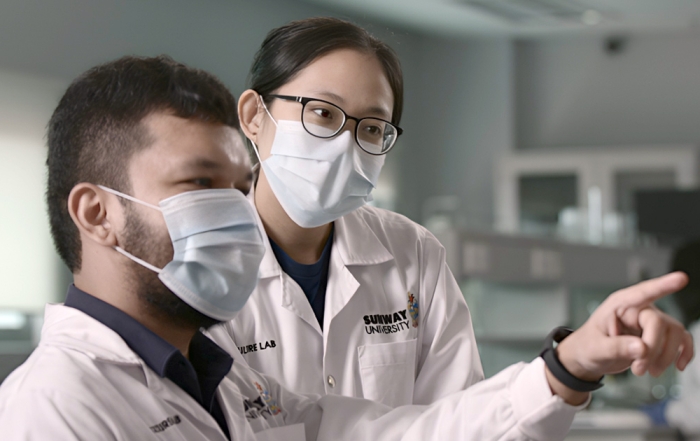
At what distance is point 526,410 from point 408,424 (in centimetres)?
23

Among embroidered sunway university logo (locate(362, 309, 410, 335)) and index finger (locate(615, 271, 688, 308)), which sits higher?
index finger (locate(615, 271, 688, 308))

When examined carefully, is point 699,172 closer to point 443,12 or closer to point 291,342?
point 443,12

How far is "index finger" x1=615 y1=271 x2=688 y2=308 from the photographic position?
87 cm

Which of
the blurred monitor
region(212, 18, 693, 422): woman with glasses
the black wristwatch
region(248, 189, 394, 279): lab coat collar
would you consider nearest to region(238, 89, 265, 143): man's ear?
region(212, 18, 693, 422): woman with glasses

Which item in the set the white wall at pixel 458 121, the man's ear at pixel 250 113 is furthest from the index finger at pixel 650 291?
the white wall at pixel 458 121

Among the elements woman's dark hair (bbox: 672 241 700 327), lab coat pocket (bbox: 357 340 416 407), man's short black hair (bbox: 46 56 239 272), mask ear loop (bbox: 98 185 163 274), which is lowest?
woman's dark hair (bbox: 672 241 700 327)

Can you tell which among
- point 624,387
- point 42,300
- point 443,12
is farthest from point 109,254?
point 443,12

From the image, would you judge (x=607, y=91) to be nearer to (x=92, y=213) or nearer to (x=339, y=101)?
(x=339, y=101)

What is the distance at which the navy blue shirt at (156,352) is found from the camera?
98cm

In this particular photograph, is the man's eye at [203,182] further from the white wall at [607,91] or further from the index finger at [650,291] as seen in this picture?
the white wall at [607,91]

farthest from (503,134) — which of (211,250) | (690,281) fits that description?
(211,250)

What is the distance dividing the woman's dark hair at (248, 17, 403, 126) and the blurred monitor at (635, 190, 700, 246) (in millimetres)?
4016

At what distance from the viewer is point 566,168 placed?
20.8ft

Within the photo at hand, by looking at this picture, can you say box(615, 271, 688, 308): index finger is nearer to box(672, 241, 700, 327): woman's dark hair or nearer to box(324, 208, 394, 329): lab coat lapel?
box(324, 208, 394, 329): lab coat lapel
